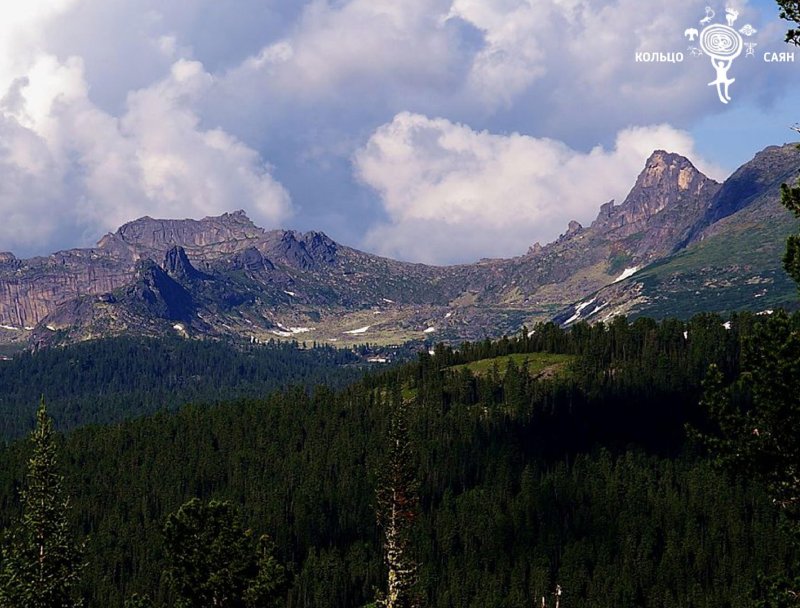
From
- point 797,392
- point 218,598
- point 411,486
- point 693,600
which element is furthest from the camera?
point 693,600

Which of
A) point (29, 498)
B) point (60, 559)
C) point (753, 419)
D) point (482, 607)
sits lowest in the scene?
point (482, 607)

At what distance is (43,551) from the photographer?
6191 cm

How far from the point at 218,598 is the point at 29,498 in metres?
15.3

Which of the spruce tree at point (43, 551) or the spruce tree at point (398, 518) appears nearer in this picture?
the spruce tree at point (398, 518)

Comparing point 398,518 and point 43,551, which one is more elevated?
point 398,518

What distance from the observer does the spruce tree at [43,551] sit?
→ 60.5 metres

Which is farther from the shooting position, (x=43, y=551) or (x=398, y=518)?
(x=43, y=551)

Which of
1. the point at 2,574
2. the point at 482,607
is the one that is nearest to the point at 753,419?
the point at 2,574

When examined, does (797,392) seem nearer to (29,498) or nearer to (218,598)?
(218,598)

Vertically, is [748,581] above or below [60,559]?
below

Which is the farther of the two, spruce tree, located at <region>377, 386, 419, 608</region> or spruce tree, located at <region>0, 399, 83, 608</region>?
spruce tree, located at <region>0, 399, 83, 608</region>

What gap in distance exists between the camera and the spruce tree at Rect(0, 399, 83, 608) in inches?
2381

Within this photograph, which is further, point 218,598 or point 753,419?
point 218,598

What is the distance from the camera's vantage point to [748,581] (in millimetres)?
191500
